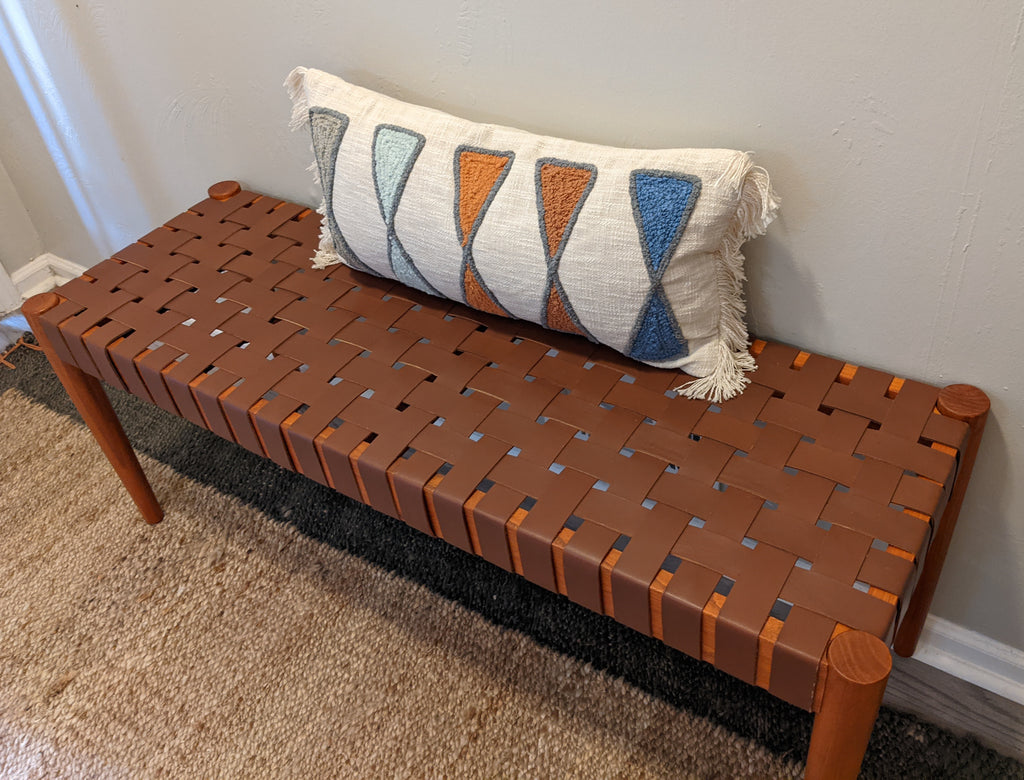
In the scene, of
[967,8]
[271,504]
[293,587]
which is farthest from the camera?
[271,504]

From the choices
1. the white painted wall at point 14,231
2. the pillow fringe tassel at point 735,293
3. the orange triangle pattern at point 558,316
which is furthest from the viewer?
the white painted wall at point 14,231

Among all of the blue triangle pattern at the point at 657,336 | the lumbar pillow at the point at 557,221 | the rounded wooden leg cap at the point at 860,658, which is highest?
the lumbar pillow at the point at 557,221

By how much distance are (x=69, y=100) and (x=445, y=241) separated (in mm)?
927

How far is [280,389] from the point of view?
1055mm

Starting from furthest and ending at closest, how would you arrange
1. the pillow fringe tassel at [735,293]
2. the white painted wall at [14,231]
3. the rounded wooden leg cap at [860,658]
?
the white painted wall at [14,231], the pillow fringe tassel at [735,293], the rounded wooden leg cap at [860,658]

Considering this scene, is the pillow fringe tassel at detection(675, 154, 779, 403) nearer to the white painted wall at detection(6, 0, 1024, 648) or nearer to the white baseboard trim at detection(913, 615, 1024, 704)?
the white painted wall at detection(6, 0, 1024, 648)

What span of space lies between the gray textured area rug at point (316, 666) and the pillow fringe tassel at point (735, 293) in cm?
41

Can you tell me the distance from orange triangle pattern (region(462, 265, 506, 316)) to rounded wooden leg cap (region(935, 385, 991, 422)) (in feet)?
1.69

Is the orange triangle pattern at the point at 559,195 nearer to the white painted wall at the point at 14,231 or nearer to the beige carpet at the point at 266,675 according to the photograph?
the beige carpet at the point at 266,675

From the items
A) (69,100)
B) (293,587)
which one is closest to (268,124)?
(69,100)

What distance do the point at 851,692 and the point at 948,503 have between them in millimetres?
365

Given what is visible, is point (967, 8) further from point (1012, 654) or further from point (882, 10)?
point (1012, 654)

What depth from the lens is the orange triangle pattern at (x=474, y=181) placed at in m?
1.00

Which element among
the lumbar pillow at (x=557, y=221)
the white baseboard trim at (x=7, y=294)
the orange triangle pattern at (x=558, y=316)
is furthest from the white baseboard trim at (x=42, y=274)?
the orange triangle pattern at (x=558, y=316)
